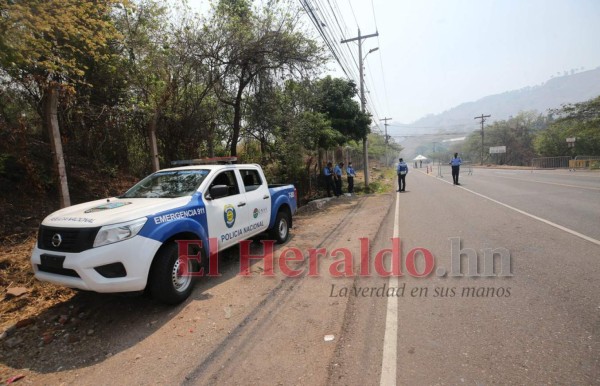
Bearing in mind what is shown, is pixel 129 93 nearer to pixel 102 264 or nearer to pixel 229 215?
pixel 229 215

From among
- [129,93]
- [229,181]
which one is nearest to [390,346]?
[229,181]

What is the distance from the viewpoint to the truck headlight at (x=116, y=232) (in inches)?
149

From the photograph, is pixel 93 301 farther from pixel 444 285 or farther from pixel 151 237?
pixel 444 285

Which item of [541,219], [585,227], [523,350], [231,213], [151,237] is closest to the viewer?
[523,350]

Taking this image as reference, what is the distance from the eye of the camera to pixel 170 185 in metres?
5.43

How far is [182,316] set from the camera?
4191 mm

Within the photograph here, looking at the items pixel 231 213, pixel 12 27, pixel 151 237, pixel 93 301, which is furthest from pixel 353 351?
pixel 12 27

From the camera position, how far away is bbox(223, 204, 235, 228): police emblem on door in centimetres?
550

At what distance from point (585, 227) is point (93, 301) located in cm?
916
